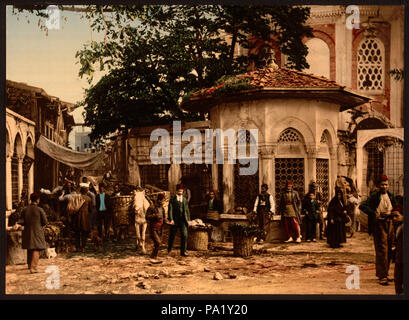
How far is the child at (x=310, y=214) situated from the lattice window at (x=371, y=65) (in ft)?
10.1

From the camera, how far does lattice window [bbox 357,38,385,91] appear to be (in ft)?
38.1

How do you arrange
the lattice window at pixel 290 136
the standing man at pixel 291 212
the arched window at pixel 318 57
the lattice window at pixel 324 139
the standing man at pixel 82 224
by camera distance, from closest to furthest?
1. the standing man at pixel 82 224
2. the standing man at pixel 291 212
3. the lattice window at pixel 290 136
4. the lattice window at pixel 324 139
5. the arched window at pixel 318 57

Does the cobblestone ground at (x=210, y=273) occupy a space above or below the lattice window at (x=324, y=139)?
below

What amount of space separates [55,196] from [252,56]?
5.57 meters

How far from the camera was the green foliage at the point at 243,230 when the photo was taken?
10305 millimetres

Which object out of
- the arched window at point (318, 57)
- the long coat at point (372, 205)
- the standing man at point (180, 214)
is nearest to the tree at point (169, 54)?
the arched window at point (318, 57)

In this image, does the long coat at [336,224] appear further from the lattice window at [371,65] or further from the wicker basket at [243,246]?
the lattice window at [371,65]

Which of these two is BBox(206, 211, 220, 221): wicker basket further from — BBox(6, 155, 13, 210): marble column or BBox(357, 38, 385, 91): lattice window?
BBox(357, 38, 385, 91): lattice window

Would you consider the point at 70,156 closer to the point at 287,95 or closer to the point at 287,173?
the point at 287,173

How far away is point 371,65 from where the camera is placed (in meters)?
12.0

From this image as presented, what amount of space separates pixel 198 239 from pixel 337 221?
9.12ft

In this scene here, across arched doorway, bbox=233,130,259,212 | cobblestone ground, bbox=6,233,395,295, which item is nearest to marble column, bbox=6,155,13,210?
cobblestone ground, bbox=6,233,395,295

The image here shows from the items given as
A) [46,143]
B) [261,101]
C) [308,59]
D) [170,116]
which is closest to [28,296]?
[46,143]

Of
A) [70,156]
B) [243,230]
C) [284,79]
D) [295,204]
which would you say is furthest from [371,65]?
[70,156]
